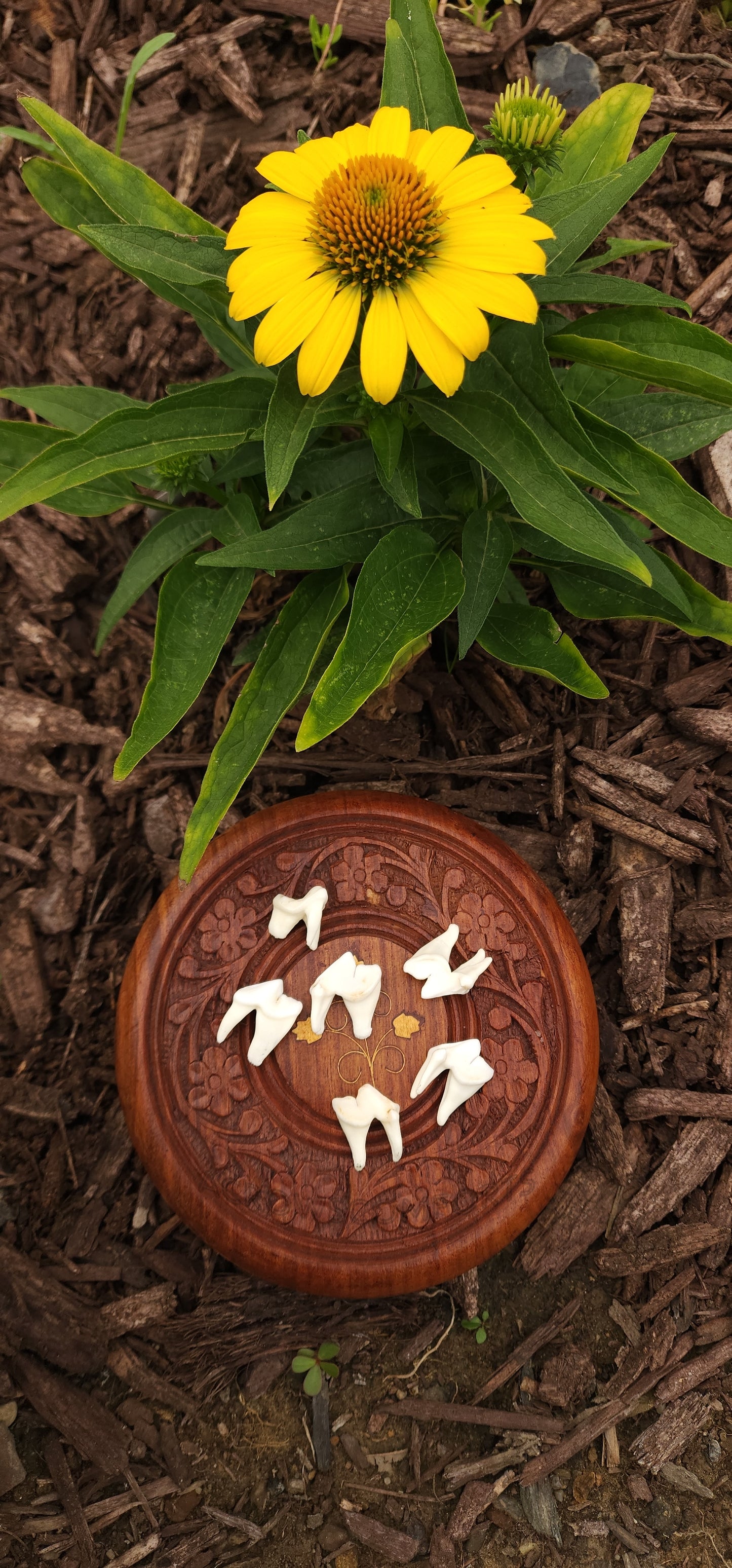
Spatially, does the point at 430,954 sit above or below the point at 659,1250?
above

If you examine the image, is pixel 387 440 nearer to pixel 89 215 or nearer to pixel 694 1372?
pixel 89 215

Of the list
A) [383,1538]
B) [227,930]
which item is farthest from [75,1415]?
[227,930]

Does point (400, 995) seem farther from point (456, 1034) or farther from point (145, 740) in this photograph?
point (145, 740)

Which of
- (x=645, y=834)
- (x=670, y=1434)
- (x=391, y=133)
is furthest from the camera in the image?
(x=645, y=834)

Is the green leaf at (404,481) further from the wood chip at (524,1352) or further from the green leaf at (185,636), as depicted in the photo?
the wood chip at (524,1352)

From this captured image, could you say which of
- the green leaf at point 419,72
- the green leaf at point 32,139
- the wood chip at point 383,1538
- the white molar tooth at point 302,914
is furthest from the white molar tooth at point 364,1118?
the green leaf at point 32,139

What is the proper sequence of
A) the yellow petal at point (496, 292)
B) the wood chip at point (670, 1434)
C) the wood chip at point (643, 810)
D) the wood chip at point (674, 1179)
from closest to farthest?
the yellow petal at point (496, 292)
the wood chip at point (670, 1434)
the wood chip at point (674, 1179)
the wood chip at point (643, 810)
